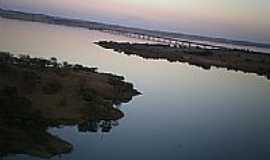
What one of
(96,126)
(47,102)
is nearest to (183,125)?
(96,126)

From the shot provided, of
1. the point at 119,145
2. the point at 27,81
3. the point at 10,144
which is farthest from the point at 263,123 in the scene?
the point at 10,144

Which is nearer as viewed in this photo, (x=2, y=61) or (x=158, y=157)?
(x=158, y=157)

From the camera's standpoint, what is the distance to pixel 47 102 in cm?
2664

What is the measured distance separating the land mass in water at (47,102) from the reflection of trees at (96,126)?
0.19 ft

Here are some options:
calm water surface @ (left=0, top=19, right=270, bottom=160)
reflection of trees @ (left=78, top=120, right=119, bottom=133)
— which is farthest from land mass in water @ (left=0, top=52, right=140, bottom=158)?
calm water surface @ (left=0, top=19, right=270, bottom=160)

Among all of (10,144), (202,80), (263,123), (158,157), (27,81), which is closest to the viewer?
(10,144)

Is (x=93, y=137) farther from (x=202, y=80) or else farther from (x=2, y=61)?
(x=202, y=80)

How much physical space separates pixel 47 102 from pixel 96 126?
3.56 metres

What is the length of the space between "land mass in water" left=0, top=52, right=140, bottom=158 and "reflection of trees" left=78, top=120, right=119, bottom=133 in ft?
0.19

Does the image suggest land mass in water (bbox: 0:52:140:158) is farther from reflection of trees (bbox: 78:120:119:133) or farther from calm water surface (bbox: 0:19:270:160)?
calm water surface (bbox: 0:19:270:160)

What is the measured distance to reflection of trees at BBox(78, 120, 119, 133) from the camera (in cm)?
2467

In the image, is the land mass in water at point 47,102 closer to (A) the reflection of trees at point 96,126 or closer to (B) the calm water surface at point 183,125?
(A) the reflection of trees at point 96,126

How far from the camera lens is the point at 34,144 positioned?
19.9 meters

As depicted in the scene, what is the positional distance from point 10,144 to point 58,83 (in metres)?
12.9
